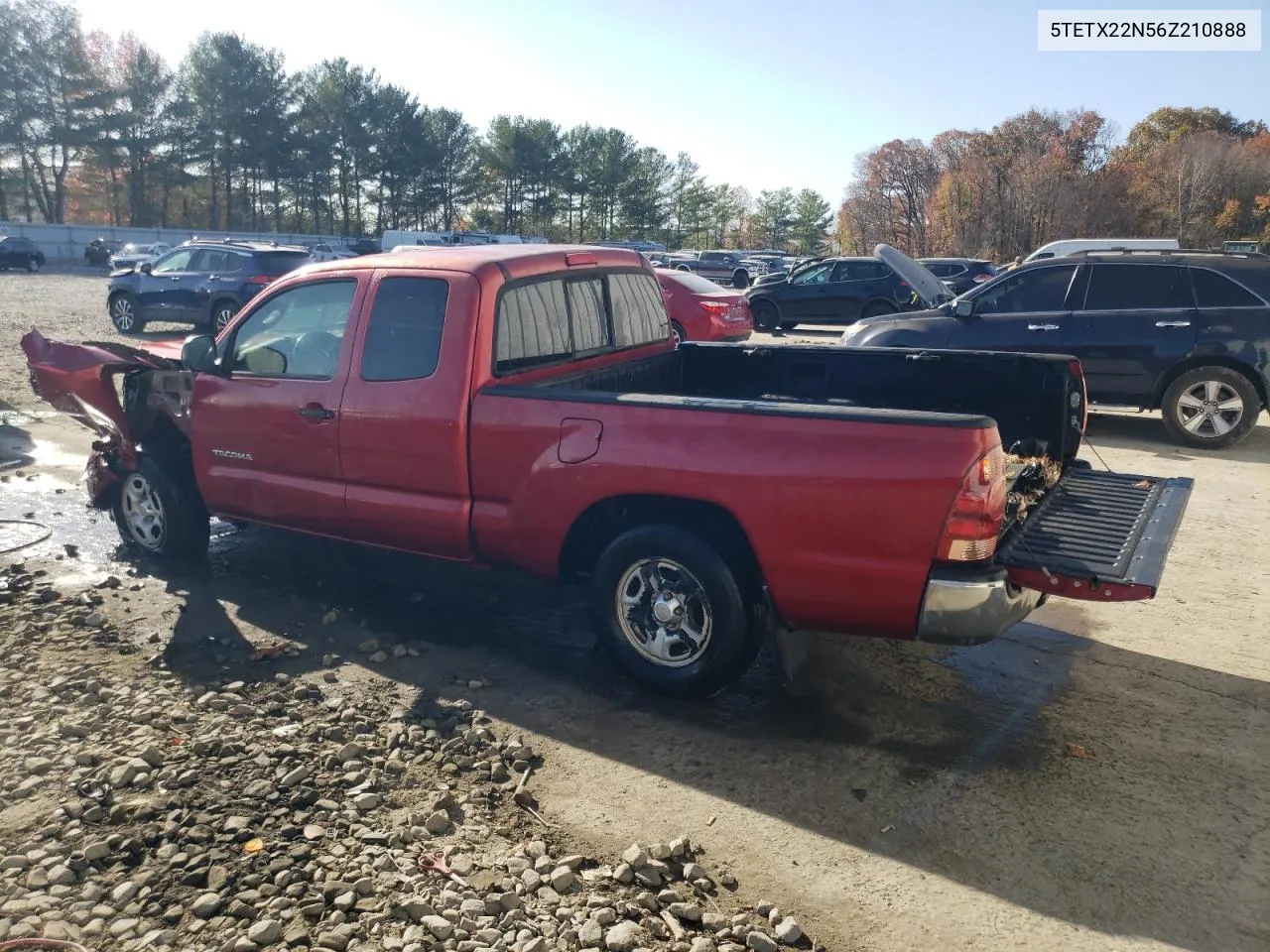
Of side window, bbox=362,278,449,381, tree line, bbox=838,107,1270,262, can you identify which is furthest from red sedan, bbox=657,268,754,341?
tree line, bbox=838,107,1270,262

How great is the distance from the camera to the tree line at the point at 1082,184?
143 ft

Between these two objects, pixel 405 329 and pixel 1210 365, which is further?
pixel 1210 365

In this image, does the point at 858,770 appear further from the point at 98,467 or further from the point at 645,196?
the point at 645,196

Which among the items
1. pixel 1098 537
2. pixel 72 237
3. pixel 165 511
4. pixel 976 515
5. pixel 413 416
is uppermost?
pixel 72 237

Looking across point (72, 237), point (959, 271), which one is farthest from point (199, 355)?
point (72, 237)

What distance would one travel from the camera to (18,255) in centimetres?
4006

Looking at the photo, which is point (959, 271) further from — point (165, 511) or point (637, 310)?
point (165, 511)

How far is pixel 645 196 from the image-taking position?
7362 centimetres

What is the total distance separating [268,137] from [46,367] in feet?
192

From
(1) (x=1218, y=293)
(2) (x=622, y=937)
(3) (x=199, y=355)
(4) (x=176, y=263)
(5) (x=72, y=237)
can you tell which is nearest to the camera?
(2) (x=622, y=937)

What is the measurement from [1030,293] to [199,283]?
14.1m

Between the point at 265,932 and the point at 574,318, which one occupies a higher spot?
the point at 574,318

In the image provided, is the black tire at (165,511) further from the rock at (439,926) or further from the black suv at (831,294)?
the black suv at (831,294)

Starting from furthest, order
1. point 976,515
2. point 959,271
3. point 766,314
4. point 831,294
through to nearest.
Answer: point 959,271 < point 766,314 < point 831,294 < point 976,515
